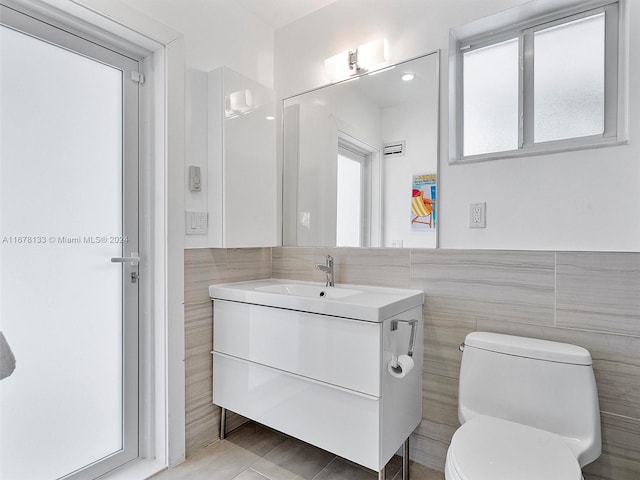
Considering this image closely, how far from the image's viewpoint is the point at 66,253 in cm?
146

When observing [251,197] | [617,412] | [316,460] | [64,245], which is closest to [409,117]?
[251,197]

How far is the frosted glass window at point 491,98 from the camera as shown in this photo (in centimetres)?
164

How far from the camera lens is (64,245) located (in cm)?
146

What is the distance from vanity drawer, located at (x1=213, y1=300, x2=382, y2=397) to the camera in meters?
1.39

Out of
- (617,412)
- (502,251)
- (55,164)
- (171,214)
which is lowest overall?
(617,412)

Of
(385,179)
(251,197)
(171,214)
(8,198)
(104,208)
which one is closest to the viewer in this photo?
(8,198)

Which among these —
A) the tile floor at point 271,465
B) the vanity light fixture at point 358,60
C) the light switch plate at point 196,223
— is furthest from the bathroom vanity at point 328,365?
the vanity light fixture at point 358,60

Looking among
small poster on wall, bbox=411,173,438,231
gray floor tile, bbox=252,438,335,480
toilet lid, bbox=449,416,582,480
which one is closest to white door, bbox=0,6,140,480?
gray floor tile, bbox=252,438,335,480

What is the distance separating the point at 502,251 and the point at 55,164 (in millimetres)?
1894

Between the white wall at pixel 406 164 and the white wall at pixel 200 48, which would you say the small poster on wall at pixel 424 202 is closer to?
the white wall at pixel 406 164

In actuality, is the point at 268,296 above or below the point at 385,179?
below

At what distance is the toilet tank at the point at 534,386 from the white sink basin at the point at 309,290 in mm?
655

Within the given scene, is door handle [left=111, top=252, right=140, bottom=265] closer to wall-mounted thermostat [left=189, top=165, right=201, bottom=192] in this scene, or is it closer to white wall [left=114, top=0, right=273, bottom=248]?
white wall [left=114, top=0, right=273, bottom=248]

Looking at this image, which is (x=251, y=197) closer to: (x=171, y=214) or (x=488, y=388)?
(x=171, y=214)
